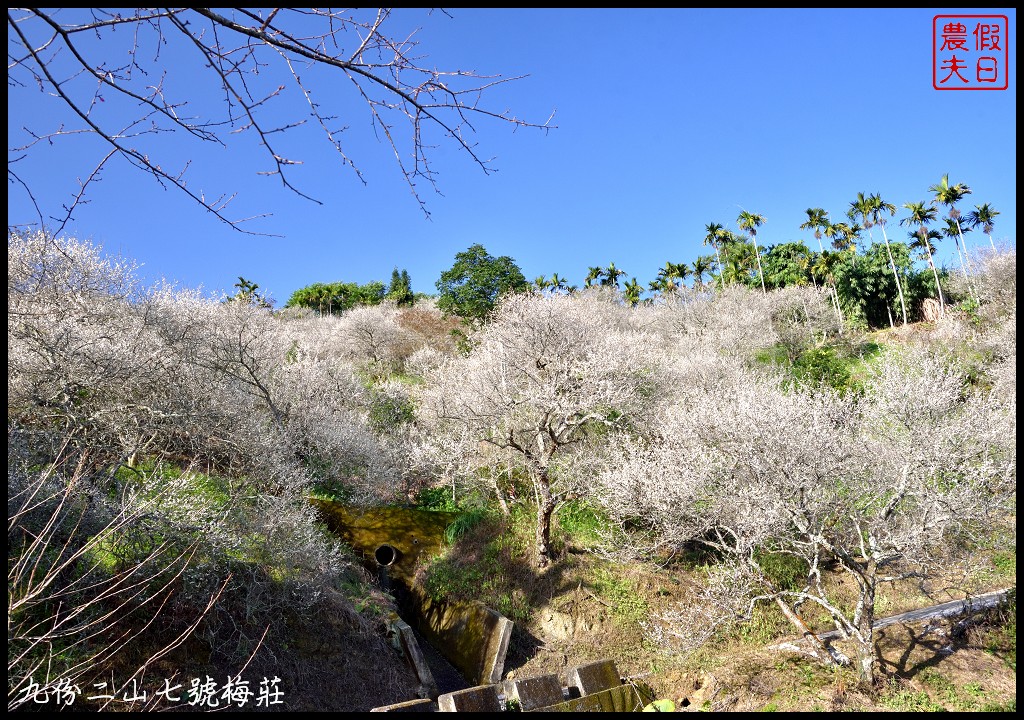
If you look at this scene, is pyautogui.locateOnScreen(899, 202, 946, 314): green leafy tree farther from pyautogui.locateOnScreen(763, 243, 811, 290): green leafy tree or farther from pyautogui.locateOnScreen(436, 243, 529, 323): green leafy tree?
pyautogui.locateOnScreen(436, 243, 529, 323): green leafy tree

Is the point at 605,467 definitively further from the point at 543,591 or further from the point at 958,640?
the point at 958,640

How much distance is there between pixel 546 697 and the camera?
23.2 ft

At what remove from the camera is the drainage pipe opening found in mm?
14000

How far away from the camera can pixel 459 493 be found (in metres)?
16.8

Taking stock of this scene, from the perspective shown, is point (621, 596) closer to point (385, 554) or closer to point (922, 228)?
point (385, 554)

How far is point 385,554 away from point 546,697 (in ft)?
26.7

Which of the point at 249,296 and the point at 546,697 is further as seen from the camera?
the point at 249,296

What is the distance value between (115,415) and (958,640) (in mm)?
16178

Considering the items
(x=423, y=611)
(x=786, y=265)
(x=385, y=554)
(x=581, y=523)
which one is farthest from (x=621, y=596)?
(x=786, y=265)

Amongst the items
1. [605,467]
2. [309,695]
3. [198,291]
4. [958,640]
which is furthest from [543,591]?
[198,291]

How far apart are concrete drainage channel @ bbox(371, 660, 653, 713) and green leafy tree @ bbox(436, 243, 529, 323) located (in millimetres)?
23221

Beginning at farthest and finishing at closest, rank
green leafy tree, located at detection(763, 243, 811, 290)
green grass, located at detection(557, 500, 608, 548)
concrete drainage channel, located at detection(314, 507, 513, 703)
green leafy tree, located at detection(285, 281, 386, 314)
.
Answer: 1. green leafy tree, located at detection(285, 281, 386, 314)
2. green leafy tree, located at detection(763, 243, 811, 290)
3. green grass, located at detection(557, 500, 608, 548)
4. concrete drainage channel, located at detection(314, 507, 513, 703)

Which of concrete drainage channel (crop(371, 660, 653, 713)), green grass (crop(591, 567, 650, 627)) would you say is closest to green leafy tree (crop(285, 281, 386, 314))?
green grass (crop(591, 567, 650, 627))

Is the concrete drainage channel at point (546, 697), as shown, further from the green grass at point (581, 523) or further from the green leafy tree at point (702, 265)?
the green leafy tree at point (702, 265)
